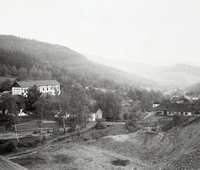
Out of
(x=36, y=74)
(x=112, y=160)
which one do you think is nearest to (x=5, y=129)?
(x=112, y=160)

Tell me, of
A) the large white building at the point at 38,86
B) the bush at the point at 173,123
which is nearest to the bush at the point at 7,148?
the bush at the point at 173,123

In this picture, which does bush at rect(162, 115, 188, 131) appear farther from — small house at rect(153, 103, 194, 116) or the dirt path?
small house at rect(153, 103, 194, 116)

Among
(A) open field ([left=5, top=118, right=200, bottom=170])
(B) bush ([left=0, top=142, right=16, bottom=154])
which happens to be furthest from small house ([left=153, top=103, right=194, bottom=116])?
(B) bush ([left=0, top=142, right=16, bottom=154])

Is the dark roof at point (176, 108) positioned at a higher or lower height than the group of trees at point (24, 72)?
lower

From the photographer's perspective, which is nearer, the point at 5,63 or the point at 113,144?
the point at 113,144

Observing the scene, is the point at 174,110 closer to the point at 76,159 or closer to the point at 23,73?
the point at 76,159

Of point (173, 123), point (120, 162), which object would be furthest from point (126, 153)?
point (173, 123)

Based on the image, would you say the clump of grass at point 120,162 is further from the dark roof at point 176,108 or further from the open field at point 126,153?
the dark roof at point 176,108

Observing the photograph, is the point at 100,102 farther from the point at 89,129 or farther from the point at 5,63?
the point at 5,63
